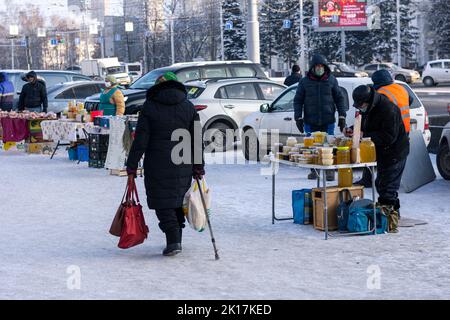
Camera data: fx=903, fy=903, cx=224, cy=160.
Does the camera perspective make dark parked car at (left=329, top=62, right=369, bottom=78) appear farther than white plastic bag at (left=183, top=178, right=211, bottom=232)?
Yes

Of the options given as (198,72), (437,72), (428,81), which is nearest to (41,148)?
(198,72)

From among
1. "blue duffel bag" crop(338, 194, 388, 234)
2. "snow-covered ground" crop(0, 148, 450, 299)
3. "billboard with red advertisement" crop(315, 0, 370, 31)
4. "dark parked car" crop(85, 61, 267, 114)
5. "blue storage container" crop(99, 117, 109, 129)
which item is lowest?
"snow-covered ground" crop(0, 148, 450, 299)

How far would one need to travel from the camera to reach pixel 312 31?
81500mm

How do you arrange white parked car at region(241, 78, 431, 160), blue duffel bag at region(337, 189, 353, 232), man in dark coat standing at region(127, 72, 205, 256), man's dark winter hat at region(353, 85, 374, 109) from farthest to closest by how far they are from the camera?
1. white parked car at region(241, 78, 431, 160)
2. blue duffel bag at region(337, 189, 353, 232)
3. man's dark winter hat at region(353, 85, 374, 109)
4. man in dark coat standing at region(127, 72, 205, 256)

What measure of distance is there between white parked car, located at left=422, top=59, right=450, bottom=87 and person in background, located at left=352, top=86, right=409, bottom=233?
1897 inches

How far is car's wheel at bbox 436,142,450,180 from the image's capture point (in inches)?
555

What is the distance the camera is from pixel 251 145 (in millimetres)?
17656

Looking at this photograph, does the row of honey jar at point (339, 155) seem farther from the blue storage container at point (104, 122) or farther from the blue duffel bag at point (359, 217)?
the blue storage container at point (104, 122)

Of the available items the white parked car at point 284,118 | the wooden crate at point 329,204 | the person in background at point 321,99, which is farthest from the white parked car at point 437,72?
the wooden crate at point 329,204

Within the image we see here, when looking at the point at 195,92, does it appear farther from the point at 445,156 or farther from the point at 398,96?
the point at 398,96

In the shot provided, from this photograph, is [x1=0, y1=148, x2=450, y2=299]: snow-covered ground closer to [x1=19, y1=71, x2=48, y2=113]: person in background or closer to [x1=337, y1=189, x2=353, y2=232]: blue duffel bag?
[x1=337, y1=189, x2=353, y2=232]: blue duffel bag

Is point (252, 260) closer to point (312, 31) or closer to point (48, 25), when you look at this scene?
point (312, 31)

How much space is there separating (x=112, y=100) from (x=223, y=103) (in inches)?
116

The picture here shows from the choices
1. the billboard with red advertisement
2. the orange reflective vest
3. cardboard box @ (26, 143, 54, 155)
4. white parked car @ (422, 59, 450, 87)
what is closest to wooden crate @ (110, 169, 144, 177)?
cardboard box @ (26, 143, 54, 155)
